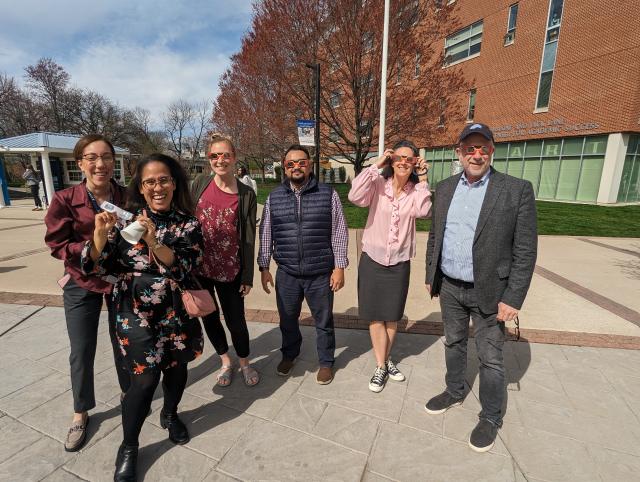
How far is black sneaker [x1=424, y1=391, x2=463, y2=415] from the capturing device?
2584mm

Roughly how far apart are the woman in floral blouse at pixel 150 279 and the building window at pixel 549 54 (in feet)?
73.4

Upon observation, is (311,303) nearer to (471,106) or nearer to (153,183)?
(153,183)

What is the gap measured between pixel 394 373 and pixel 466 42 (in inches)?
1016

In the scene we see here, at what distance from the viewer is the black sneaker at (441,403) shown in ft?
8.48

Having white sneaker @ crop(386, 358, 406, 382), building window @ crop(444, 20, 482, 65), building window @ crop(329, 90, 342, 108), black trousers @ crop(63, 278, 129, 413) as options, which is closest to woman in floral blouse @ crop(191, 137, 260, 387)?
black trousers @ crop(63, 278, 129, 413)

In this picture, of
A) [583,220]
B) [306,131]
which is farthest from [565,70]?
[306,131]

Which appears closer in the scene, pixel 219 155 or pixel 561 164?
pixel 219 155

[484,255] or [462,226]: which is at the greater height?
[462,226]

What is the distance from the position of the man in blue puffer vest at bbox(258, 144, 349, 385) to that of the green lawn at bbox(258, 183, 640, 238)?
8.10 metres

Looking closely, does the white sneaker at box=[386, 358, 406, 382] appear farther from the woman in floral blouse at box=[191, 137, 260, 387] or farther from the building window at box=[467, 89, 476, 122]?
the building window at box=[467, 89, 476, 122]

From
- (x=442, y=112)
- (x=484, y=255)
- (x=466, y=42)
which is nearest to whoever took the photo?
(x=484, y=255)

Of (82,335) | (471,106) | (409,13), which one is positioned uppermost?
(409,13)

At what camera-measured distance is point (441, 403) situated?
2.61 metres

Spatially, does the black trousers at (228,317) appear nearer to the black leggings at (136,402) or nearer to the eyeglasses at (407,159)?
the black leggings at (136,402)
